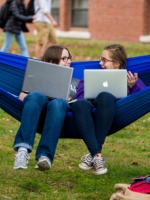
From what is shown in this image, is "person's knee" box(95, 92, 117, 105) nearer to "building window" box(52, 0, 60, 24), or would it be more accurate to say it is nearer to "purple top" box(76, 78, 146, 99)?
"purple top" box(76, 78, 146, 99)

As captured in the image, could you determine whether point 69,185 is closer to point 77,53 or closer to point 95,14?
point 77,53

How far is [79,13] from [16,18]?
10865 mm

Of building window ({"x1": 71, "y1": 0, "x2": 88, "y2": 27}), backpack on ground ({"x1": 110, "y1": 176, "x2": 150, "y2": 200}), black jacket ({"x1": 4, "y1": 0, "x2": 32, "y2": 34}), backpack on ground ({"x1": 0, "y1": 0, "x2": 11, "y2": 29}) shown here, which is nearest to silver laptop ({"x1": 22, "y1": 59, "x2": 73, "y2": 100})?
backpack on ground ({"x1": 110, "y1": 176, "x2": 150, "y2": 200})

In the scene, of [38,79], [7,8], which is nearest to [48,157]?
[38,79]

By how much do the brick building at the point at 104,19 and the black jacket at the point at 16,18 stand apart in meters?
8.28

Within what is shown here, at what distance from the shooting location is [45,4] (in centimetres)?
1352

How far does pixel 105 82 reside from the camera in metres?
5.93

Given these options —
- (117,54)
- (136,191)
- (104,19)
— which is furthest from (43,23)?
(136,191)

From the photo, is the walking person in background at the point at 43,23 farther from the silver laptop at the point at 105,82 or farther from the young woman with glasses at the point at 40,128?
the young woman with glasses at the point at 40,128

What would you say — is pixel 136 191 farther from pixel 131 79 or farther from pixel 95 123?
pixel 131 79

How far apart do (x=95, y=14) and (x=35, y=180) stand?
16976 mm

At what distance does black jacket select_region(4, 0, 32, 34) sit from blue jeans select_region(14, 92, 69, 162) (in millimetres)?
7432

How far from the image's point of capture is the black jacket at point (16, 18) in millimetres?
13016

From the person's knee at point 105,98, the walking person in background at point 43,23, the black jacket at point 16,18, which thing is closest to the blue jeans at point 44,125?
the person's knee at point 105,98
